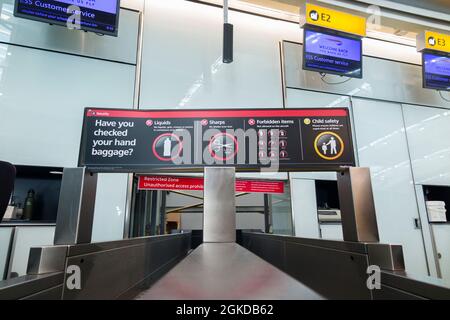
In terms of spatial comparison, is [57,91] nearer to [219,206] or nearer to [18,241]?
[18,241]

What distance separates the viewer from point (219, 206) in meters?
1.36

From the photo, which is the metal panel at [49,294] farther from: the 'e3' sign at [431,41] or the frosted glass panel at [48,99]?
→ the 'e3' sign at [431,41]

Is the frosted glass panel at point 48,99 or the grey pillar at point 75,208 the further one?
the frosted glass panel at point 48,99

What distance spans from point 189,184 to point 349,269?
7.05ft

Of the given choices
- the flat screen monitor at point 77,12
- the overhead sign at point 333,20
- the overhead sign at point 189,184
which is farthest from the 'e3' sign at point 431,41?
the flat screen monitor at point 77,12

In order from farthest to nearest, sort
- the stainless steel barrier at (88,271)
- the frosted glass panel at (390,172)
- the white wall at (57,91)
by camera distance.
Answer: the frosted glass panel at (390,172), the white wall at (57,91), the stainless steel barrier at (88,271)

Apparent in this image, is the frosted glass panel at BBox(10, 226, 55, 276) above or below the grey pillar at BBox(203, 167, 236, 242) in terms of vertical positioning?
below

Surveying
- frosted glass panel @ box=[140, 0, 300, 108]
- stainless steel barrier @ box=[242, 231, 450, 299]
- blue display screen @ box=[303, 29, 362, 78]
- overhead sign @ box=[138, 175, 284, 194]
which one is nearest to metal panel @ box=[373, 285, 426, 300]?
stainless steel barrier @ box=[242, 231, 450, 299]

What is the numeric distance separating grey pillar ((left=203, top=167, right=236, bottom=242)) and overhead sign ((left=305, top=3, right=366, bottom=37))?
2512mm

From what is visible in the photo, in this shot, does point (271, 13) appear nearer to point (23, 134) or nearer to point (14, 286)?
point (23, 134)

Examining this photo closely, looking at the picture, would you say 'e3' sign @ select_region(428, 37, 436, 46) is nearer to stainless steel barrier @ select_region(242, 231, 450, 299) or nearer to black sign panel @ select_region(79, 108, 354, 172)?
black sign panel @ select_region(79, 108, 354, 172)

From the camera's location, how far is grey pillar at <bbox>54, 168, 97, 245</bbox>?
86 centimetres

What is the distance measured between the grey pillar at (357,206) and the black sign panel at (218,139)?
290 mm

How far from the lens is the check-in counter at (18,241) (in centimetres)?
194
